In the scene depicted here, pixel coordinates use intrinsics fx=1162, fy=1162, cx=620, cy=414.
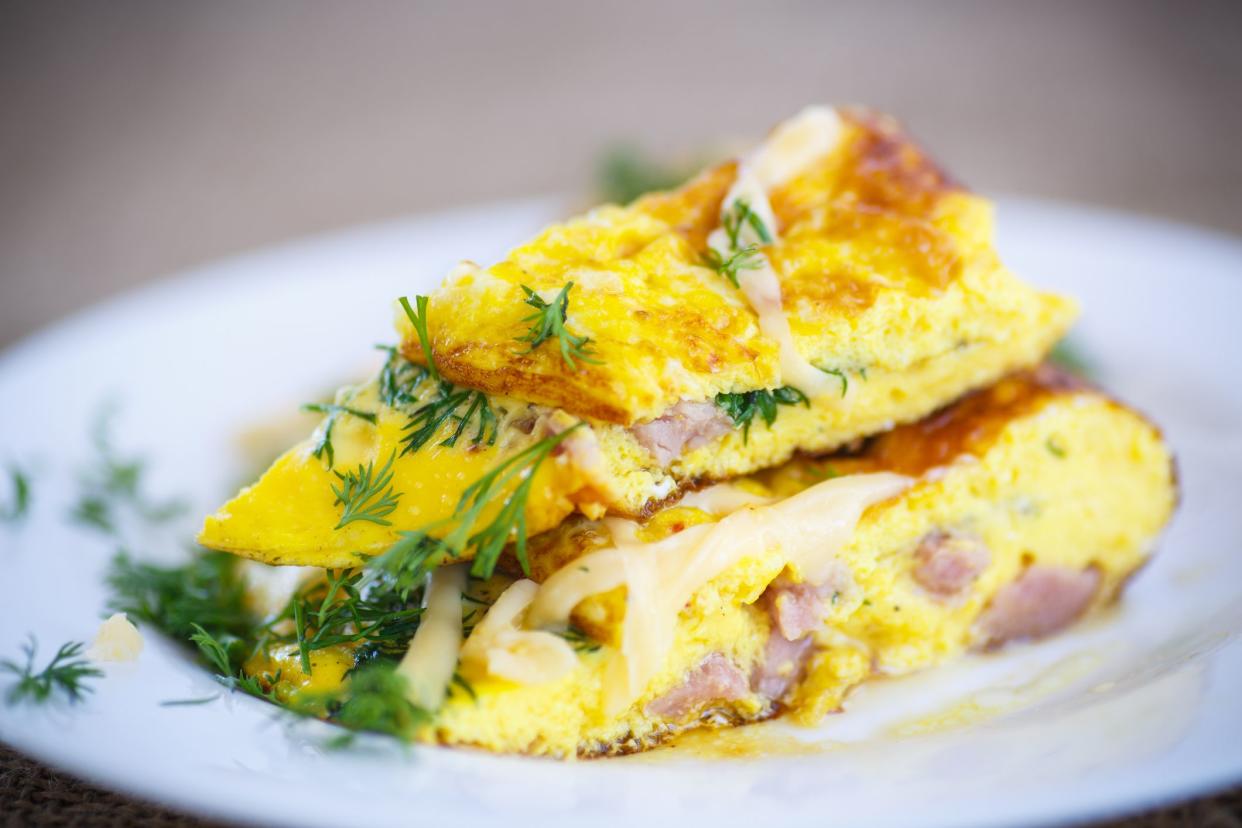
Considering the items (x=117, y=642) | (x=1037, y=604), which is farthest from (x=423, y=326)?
(x=1037, y=604)

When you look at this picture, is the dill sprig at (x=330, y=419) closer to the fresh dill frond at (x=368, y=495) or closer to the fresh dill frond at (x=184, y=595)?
the fresh dill frond at (x=368, y=495)

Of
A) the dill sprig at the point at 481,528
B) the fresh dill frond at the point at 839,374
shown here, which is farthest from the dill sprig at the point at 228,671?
the fresh dill frond at the point at 839,374

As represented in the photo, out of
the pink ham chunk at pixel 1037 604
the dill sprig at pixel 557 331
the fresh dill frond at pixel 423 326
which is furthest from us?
the pink ham chunk at pixel 1037 604

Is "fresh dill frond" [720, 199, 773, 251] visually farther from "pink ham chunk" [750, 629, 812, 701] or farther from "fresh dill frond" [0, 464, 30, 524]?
"fresh dill frond" [0, 464, 30, 524]

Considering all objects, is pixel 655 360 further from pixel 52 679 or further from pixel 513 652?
pixel 52 679

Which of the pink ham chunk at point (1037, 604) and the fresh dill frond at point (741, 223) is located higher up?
the fresh dill frond at point (741, 223)

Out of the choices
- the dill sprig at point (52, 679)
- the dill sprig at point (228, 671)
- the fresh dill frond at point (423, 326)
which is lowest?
the dill sprig at point (228, 671)
